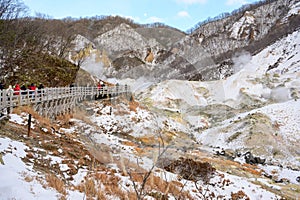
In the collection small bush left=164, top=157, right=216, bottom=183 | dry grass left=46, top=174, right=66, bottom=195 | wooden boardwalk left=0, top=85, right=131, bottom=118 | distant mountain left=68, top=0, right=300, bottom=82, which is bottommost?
small bush left=164, top=157, right=216, bottom=183

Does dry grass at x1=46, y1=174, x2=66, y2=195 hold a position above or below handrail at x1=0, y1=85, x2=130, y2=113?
below

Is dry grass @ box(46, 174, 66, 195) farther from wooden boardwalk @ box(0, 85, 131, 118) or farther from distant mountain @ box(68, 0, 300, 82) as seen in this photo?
distant mountain @ box(68, 0, 300, 82)

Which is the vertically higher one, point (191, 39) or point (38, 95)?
point (191, 39)

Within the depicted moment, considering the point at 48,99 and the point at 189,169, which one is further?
the point at 48,99

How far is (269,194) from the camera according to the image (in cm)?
1031

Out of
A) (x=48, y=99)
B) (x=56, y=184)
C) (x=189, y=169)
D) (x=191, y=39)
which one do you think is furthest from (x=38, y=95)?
(x=191, y=39)

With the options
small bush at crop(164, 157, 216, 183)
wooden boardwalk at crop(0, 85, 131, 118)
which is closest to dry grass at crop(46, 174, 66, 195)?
small bush at crop(164, 157, 216, 183)

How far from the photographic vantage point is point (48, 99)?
15609 millimetres

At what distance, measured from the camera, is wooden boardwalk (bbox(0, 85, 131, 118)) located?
11.8m

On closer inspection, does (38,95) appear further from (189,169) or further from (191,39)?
(191,39)

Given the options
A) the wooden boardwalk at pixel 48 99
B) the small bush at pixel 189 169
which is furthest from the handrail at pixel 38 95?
the small bush at pixel 189 169

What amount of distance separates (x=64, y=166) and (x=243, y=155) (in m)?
15.8

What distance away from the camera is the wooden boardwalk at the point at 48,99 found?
1183 centimetres

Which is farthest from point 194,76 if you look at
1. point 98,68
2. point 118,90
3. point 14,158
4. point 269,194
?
point 14,158
